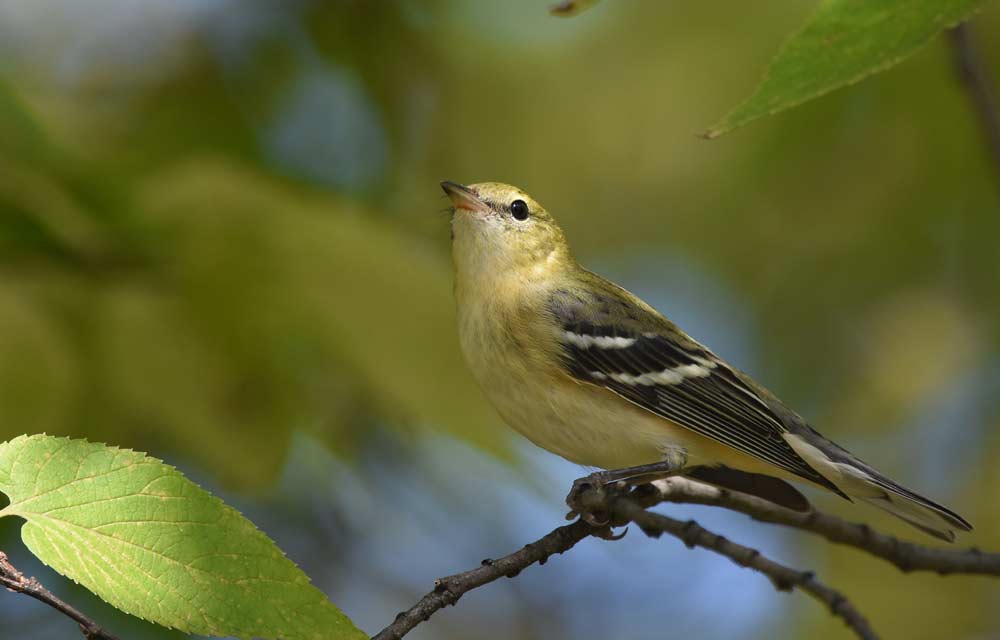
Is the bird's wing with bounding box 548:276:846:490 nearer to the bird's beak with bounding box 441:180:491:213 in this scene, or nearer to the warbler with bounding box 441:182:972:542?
the warbler with bounding box 441:182:972:542

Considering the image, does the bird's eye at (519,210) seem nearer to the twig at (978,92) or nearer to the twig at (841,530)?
the twig at (841,530)

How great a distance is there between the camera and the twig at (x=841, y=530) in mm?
3135

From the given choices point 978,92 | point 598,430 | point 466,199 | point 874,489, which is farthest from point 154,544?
point 978,92

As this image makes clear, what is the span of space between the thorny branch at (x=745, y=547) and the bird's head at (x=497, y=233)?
1.17m

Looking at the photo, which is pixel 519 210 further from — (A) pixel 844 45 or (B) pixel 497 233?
(A) pixel 844 45

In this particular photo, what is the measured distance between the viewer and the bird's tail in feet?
11.6

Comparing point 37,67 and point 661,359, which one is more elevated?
point 37,67

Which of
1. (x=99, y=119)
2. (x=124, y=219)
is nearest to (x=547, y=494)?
(x=124, y=219)

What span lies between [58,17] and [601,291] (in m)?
3.05

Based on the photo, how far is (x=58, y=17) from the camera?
Answer: 5.38 meters

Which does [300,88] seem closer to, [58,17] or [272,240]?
[58,17]

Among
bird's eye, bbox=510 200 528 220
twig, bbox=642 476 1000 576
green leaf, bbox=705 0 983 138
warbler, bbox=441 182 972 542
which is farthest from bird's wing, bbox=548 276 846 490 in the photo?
green leaf, bbox=705 0 983 138

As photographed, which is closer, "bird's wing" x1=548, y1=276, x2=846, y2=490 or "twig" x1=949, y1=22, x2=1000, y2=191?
"twig" x1=949, y1=22, x2=1000, y2=191

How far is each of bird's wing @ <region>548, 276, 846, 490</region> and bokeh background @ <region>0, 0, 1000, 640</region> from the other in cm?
61
